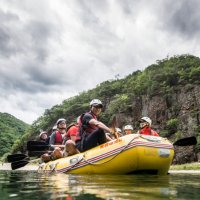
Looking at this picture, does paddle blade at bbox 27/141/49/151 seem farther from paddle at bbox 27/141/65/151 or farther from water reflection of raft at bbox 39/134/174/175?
water reflection of raft at bbox 39/134/174/175

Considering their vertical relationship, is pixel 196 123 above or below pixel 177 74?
below

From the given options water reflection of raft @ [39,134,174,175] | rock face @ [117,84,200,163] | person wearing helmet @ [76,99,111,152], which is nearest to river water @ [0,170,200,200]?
water reflection of raft @ [39,134,174,175]

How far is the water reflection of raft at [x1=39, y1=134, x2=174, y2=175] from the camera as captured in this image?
258 inches

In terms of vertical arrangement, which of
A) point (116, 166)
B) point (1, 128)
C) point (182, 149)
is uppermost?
point (1, 128)

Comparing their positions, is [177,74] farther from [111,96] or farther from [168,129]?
[111,96]

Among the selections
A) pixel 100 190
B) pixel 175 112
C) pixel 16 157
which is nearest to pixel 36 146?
pixel 16 157

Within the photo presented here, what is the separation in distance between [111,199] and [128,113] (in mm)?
36061

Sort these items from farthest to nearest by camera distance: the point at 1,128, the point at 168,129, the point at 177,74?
1. the point at 1,128
2. the point at 177,74
3. the point at 168,129

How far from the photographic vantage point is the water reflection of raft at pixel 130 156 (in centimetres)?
655

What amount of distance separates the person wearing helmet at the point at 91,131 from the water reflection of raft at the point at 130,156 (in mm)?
411

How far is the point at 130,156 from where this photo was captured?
6.54 m

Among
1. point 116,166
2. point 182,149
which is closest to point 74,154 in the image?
point 116,166

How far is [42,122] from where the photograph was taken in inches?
2403

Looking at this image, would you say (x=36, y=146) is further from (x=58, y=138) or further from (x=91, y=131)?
(x=91, y=131)
